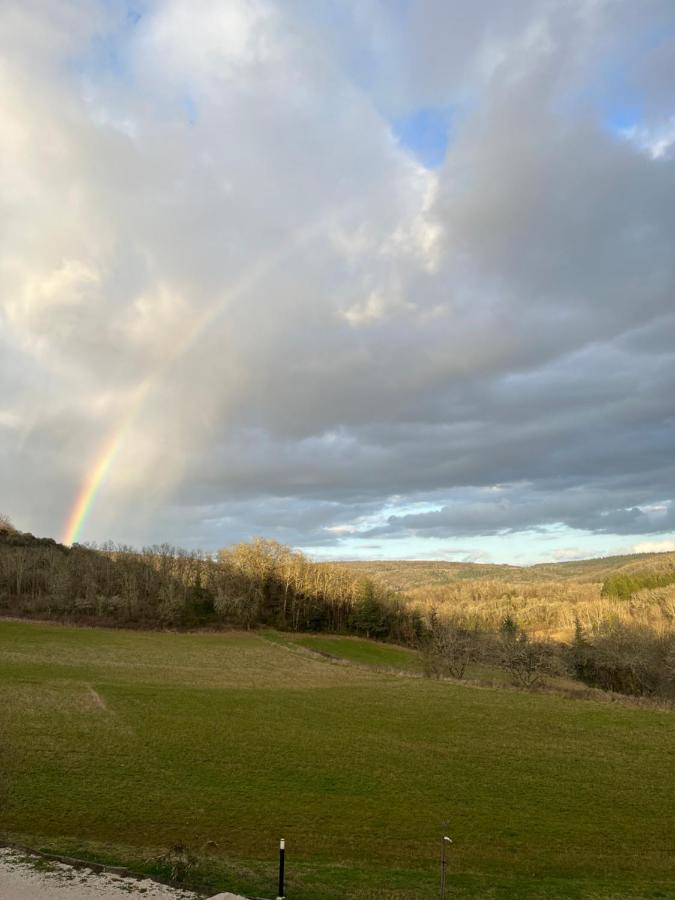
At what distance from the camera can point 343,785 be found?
1016 inches

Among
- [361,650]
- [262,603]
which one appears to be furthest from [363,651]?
[262,603]

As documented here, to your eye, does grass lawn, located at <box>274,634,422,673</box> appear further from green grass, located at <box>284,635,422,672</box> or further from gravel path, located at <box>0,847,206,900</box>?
gravel path, located at <box>0,847,206,900</box>

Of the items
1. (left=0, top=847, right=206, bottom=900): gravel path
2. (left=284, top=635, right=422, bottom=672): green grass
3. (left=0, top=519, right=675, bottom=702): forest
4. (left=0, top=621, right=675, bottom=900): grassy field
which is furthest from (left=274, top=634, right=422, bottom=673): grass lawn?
(left=0, top=847, right=206, bottom=900): gravel path

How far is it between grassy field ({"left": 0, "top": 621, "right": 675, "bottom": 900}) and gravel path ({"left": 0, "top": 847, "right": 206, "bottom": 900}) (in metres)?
1.20

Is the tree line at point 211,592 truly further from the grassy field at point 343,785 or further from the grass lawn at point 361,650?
the grassy field at point 343,785

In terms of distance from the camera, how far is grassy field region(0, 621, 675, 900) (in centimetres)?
1764

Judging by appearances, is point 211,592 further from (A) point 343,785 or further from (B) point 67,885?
(B) point 67,885

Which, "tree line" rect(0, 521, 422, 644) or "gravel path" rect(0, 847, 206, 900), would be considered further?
"tree line" rect(0, 521, 422, 644)

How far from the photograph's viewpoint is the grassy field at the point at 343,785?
57.9 feet

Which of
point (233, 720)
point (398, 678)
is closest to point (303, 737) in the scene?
point (233, 720)

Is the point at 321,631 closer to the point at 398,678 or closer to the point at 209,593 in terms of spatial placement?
the point at 209,593

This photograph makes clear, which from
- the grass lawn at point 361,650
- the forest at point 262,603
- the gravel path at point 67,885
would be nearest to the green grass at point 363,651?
the grass lawn at point 361,650

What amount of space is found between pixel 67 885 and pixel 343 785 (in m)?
14.1

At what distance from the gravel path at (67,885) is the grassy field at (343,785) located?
1.20 m
